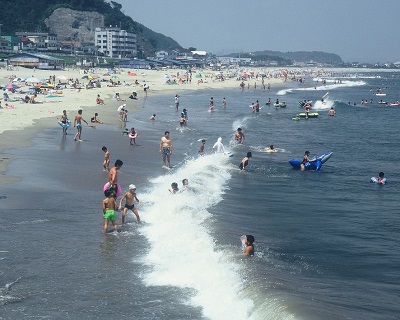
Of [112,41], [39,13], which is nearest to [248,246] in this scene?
[112,41]

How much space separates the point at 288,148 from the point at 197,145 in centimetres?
490

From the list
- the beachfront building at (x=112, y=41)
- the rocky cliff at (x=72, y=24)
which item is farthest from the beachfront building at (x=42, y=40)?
the beachfront building at (x=112, y=41)

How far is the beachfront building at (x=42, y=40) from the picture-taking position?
415 ft

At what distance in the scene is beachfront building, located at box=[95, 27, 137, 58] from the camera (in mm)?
143125

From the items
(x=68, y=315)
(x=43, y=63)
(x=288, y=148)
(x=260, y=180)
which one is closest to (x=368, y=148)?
(x=288, y=148)

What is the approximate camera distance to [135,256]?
11.4 m

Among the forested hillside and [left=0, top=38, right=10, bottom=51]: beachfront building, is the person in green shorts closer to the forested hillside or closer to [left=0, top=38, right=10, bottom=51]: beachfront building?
[left=0, top=38, right=10, bottom=51]: beachfront building

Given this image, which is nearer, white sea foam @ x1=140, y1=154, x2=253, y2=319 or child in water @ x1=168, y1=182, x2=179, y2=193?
white sea foam @ x1=140, y1=154, x2=253, y2=319

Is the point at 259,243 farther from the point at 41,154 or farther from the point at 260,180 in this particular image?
the point at 41,154

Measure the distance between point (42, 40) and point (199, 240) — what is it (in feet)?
415

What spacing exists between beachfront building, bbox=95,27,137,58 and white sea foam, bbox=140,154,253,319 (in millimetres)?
129952

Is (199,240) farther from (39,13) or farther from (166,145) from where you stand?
(39,13)

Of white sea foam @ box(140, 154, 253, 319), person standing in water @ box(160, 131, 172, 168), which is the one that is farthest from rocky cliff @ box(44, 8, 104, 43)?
white sea foam @ box(140, 154, 253, 319)

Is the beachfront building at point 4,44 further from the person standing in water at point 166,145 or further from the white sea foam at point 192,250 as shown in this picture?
the white sea foam at point 192,250
